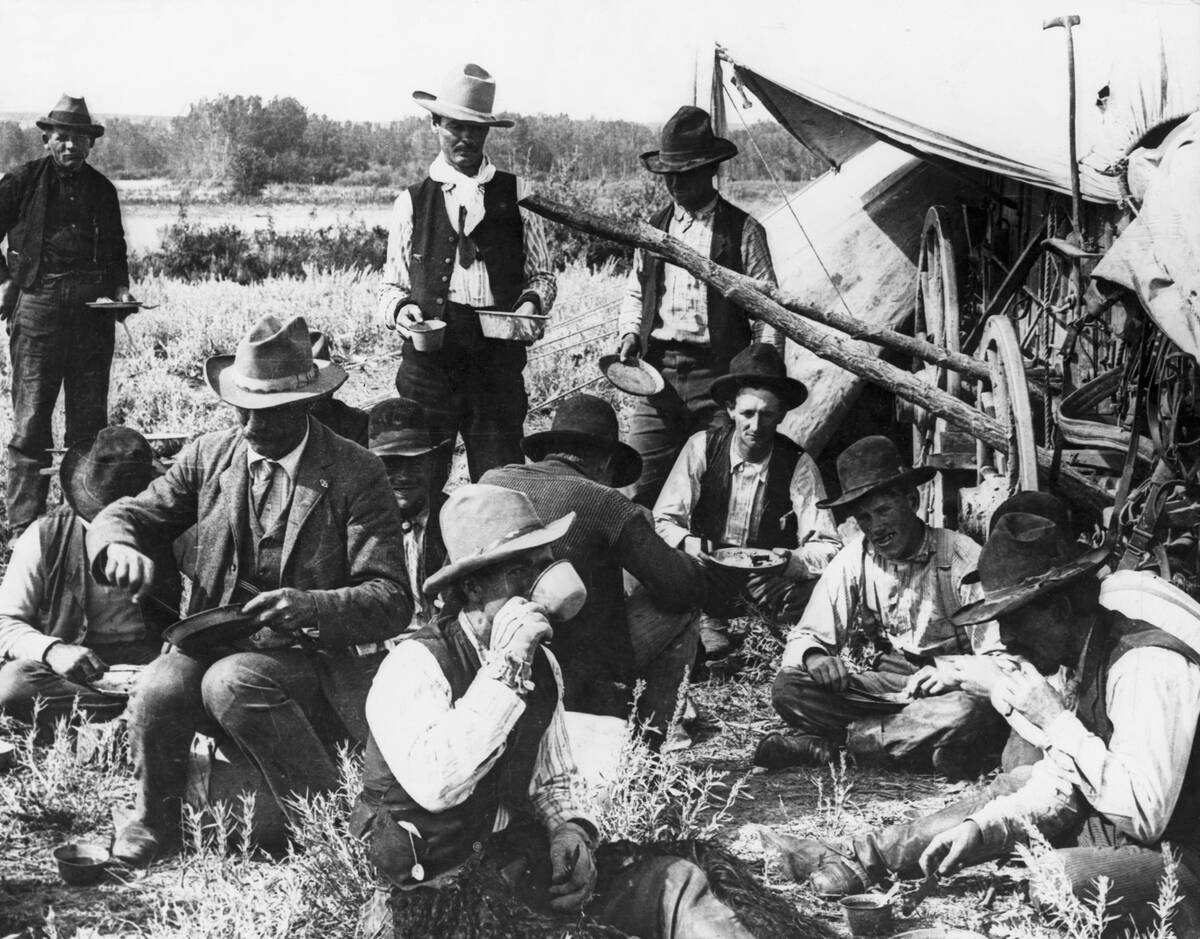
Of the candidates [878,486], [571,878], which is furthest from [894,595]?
[571,878]

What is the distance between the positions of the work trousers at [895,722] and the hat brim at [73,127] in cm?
346

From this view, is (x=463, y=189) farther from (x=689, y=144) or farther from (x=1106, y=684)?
(x=1106, y=684)

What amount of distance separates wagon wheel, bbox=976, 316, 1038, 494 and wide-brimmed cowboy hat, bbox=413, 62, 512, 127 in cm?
198

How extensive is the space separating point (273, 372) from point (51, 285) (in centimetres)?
214

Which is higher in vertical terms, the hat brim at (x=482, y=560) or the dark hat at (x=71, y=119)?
the dark hat at (x=71, y=119)

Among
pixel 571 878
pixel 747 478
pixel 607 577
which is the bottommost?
pixel 571 878

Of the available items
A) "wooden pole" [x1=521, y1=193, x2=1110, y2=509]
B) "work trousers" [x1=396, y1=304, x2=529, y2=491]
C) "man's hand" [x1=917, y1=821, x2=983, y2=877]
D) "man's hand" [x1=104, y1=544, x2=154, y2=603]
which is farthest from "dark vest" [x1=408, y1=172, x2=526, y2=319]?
"man's hand" [x1=917, y1=821, x2=983, y2=877]

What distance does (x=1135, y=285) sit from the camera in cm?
393

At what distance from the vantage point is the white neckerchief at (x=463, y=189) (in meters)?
5.02

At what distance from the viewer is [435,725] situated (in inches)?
126

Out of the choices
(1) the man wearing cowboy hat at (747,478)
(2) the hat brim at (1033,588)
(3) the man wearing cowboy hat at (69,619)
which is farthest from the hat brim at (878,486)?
(3) the man wearing cowboy hat at (69,619)

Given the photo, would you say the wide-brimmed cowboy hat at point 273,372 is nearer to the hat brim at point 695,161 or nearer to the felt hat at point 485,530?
the felt hat at point 485,530

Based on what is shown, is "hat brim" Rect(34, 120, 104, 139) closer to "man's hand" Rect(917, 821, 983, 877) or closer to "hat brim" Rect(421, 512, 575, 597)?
"hat brim" Rect(421, 512, 575, 597)

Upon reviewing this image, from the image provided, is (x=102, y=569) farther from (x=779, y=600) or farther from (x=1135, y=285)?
(x=1135, y=285)
